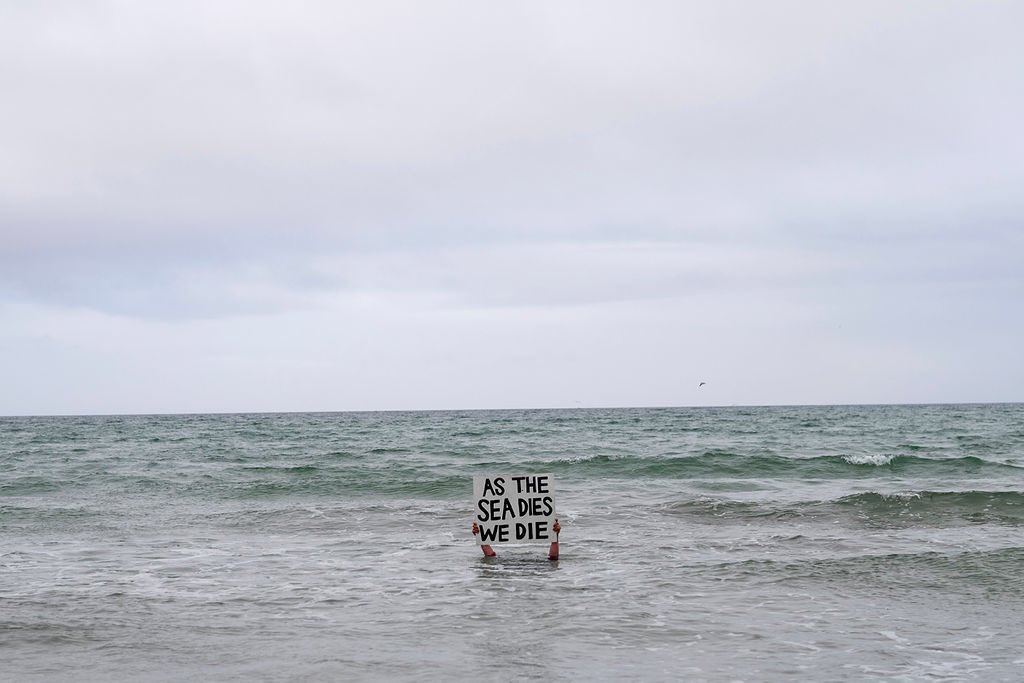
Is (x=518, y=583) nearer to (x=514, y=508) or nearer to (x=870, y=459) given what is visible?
(x=514, y=508)

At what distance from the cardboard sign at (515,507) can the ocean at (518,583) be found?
0.37 meters

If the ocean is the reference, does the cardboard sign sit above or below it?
above

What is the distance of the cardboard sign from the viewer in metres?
13.0

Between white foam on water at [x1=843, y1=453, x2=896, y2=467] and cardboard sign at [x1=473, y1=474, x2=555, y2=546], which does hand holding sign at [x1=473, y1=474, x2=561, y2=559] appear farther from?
white foam on water at [x1=843, y1=453, x2=896, y2=467]

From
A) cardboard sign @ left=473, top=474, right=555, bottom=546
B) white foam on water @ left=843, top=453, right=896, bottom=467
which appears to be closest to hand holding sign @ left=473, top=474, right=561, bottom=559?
cardboard sign @ left=473, top=474, right=555, bottom=546

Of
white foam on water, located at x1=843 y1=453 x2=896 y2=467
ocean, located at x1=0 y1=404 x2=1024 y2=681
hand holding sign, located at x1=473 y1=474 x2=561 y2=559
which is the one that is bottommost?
ocean, located at x1=0 y1=404 x2=1024 y2=681

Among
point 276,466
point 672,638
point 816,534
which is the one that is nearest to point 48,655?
point 672,638

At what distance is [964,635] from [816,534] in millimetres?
5933

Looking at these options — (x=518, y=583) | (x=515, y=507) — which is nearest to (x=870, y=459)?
(x=515, y=507)

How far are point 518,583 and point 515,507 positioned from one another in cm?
175

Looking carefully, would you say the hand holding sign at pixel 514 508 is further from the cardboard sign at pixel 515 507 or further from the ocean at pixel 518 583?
the ocean at pixel 518 583

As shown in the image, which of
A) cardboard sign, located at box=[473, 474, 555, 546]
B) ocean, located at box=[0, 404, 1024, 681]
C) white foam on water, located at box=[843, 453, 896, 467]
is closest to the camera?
ocean, located at box=[0, 404, 1024, 681]

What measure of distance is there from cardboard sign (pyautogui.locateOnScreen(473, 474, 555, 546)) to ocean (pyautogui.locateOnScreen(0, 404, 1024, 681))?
0.37 m

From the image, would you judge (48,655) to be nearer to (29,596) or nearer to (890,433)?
(29,596)
